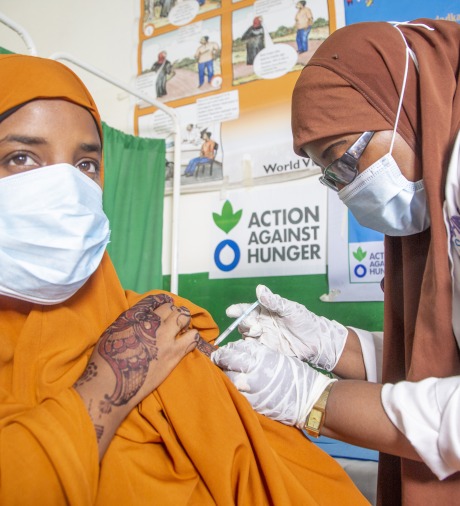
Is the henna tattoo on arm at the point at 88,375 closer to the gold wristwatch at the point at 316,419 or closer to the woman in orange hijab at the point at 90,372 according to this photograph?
the woman in orange hijab at the point at 90,372

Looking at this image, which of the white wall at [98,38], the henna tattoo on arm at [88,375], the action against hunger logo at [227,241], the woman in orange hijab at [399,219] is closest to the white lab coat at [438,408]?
the woman in orange hijab at [399,219]

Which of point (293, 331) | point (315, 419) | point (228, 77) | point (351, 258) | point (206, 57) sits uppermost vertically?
point (206, 57)

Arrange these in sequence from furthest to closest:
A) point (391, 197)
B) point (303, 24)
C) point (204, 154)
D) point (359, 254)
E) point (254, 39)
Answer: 1. point (204, 154)
2. point (254, 39)
3. point (303, 24)
4. point (359, 254)
5. point (391, 197)

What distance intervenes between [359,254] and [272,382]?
3.45ft

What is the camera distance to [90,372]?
0.68 m

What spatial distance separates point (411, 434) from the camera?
0.71 meters

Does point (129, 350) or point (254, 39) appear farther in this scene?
point (254, 39)

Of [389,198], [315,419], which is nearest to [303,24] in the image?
[389,198]

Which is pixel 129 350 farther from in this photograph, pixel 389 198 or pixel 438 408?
pixel 389 198

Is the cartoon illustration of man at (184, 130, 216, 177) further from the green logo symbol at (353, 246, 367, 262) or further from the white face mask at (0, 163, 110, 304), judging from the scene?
the white face mask at (0, 163, 110, 304)

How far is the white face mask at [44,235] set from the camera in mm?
709

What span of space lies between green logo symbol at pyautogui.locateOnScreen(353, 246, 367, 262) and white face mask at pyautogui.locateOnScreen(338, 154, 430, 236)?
2.40 feet

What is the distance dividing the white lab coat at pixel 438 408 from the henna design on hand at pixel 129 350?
1.37 ft

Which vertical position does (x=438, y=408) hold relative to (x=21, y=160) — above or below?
below
